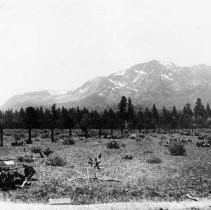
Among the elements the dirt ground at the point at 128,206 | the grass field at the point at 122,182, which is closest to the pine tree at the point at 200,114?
the grass field at the point at 122,182

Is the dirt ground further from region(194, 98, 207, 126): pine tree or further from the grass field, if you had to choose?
region(194, 98, 207, 126): pine tree

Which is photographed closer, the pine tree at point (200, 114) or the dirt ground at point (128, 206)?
the dirt ground at point (128, 206)

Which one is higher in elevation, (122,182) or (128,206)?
(128,206)

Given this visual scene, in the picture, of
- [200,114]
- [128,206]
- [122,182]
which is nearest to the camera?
[128,206]

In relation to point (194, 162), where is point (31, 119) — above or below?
above

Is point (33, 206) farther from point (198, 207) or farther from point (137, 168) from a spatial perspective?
point (137, 168)

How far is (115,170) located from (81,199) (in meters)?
9.86

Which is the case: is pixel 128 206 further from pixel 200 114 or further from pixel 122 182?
pixel 200 114

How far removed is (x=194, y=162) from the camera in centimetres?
3234

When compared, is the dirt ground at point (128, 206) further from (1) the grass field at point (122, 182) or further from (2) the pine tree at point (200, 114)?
(2) the pine tree at point (200, 114)

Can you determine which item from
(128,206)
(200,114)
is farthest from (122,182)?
(200,114)

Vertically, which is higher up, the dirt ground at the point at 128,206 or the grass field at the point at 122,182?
the dirt ground at the point at 128,206

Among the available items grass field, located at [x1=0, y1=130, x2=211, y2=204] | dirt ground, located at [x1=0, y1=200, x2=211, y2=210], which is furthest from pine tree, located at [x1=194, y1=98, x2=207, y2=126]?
dirt ground, located at [x1=0, y1=200, x2=211, y2=210]

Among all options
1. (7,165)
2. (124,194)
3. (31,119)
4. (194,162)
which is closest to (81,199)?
(124,194)
